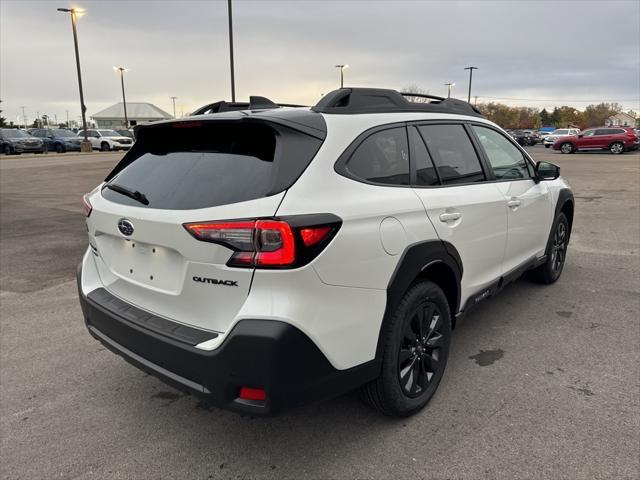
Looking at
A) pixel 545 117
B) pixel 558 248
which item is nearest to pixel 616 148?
pixel 558 248

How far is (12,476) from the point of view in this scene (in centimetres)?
244

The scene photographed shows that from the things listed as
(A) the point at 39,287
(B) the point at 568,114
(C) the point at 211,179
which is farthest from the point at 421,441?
(B) the point at 568,114

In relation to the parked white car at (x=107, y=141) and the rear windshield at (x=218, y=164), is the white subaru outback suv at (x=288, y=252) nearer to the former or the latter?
the rear windshield at (x=218, y=164)

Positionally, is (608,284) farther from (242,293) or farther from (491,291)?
Result: (242,293)

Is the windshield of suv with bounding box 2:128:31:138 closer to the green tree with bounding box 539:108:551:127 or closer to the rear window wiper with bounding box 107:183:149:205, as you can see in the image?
the rear window wiper with bounding box 107:183:149:205

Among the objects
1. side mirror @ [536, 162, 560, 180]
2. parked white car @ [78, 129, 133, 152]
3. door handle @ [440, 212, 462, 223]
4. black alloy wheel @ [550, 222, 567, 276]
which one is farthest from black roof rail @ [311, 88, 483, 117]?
parked white car @ [78, 129, 133, 152]

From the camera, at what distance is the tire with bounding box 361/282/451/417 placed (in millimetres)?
2523

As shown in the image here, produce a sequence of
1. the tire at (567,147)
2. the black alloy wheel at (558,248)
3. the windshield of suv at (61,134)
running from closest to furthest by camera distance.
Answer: the black alloy wheel at (558,248), the tire at (567,147), the windshield of suv at (61,134)

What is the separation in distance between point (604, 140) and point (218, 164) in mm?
33360

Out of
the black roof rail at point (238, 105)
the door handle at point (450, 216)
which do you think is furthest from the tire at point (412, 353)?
the black roof rail at point (238, 105)

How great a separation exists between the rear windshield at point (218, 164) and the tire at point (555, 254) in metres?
3.45

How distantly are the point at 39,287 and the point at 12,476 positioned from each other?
3.29 metres

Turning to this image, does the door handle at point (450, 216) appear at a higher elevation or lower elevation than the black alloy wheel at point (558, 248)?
higher

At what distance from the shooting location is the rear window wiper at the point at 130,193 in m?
2.50
